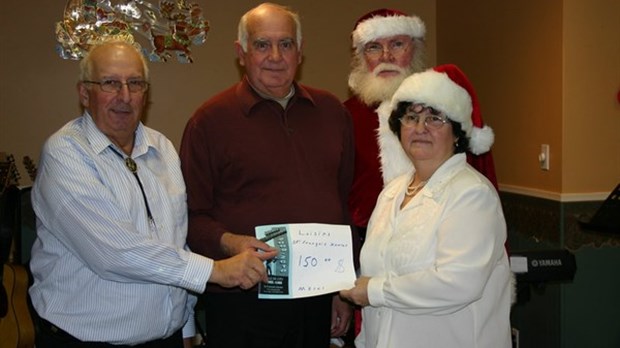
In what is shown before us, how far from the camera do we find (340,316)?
2.42 meters

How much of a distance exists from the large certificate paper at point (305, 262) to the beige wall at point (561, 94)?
6.03 ft

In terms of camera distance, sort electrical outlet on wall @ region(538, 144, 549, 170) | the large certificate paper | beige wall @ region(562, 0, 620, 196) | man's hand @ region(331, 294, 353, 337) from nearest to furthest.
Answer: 1. the large certificate paper
2. man's hand @ region(331, 294, 353, 337)
3. beige wall @ region(562, 0, 620, 196)
4. electrical outlet on wall @ region(538, 144, 549, 170)

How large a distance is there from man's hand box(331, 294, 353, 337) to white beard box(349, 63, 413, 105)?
865 millimetres

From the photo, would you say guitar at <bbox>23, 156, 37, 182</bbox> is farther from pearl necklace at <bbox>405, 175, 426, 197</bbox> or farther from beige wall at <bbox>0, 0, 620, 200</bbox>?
pearl necklace at <bbox>405, 175, 426, 197</bbox>

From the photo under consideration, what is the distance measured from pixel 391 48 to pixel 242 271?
4.19ft

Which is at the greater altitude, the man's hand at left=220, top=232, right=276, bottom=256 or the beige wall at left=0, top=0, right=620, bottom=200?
the beige wall at left=0, top=0, right=620, bottom=200

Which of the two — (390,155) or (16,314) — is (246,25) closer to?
(390,155)

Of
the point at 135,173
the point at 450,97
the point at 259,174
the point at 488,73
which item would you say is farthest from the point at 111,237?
the point at 488,73

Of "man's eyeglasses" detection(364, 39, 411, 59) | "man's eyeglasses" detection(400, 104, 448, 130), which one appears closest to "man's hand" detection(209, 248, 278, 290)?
"man's eyeglasses" detection(400, 104, 448, 130)

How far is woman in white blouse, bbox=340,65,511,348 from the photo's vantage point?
170 centimetres

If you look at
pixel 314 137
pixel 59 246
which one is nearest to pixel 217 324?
pixel 59 246

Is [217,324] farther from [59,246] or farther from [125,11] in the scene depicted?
[125,11]

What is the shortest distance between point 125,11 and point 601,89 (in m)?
3.05

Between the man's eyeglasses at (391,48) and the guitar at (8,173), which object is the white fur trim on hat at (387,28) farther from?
the guitar at (8,173)
